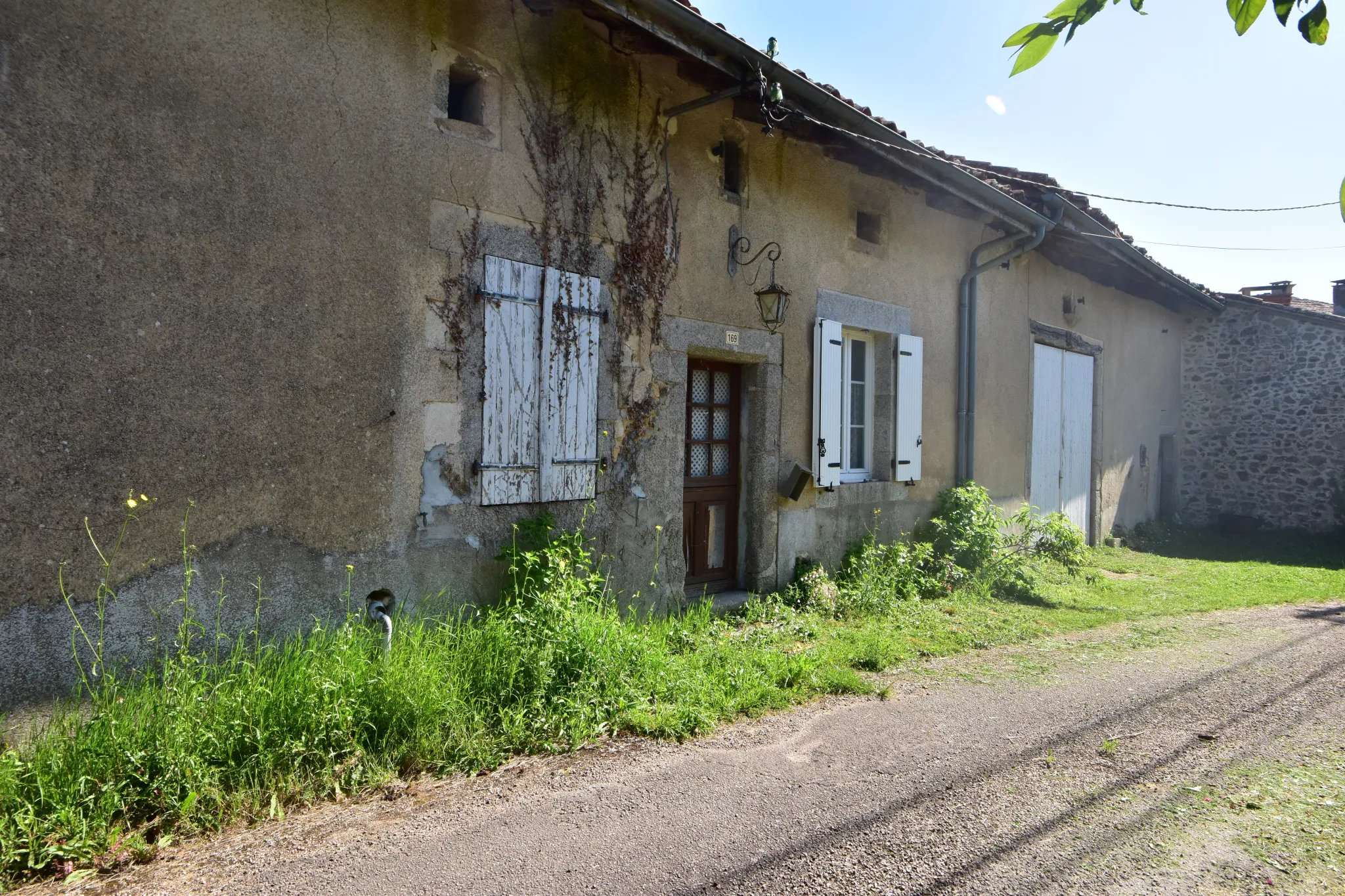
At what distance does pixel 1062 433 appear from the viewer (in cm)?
1035

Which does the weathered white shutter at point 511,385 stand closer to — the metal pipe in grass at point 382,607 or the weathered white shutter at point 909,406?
the metal pipe in grass at point 382,607

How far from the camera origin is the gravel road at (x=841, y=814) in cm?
271

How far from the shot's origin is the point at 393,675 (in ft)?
12.0

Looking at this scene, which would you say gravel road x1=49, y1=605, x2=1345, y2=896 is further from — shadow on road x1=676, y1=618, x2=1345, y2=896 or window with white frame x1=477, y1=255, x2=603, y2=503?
window with white frame x1=477, y1=255, x2=603, y2=503

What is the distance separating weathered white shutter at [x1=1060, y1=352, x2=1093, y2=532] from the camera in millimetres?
10406

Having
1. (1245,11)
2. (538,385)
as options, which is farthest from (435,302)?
(1245,11)

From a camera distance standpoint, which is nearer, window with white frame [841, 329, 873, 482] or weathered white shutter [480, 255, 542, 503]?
weathered white shutter [480, 255, 542, 503]

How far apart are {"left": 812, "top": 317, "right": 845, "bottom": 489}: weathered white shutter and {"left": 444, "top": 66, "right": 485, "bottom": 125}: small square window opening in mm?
3189

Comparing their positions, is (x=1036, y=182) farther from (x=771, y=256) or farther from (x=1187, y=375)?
(x=1187, y=375)

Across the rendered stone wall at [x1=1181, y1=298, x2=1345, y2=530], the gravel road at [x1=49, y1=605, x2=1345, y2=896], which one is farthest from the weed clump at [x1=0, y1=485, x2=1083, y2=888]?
the rendered stone wall at [x1=1181, y1=298, x2=1345, y2=530]

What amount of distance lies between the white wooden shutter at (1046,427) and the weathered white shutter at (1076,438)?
0.50 feet

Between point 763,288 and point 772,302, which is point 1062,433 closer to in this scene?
point 763,288

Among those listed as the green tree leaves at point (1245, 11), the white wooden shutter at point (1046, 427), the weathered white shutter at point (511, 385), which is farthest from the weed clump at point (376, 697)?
the white wooden shutter at point (1046, 427)

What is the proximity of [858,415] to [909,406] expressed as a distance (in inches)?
17.9
